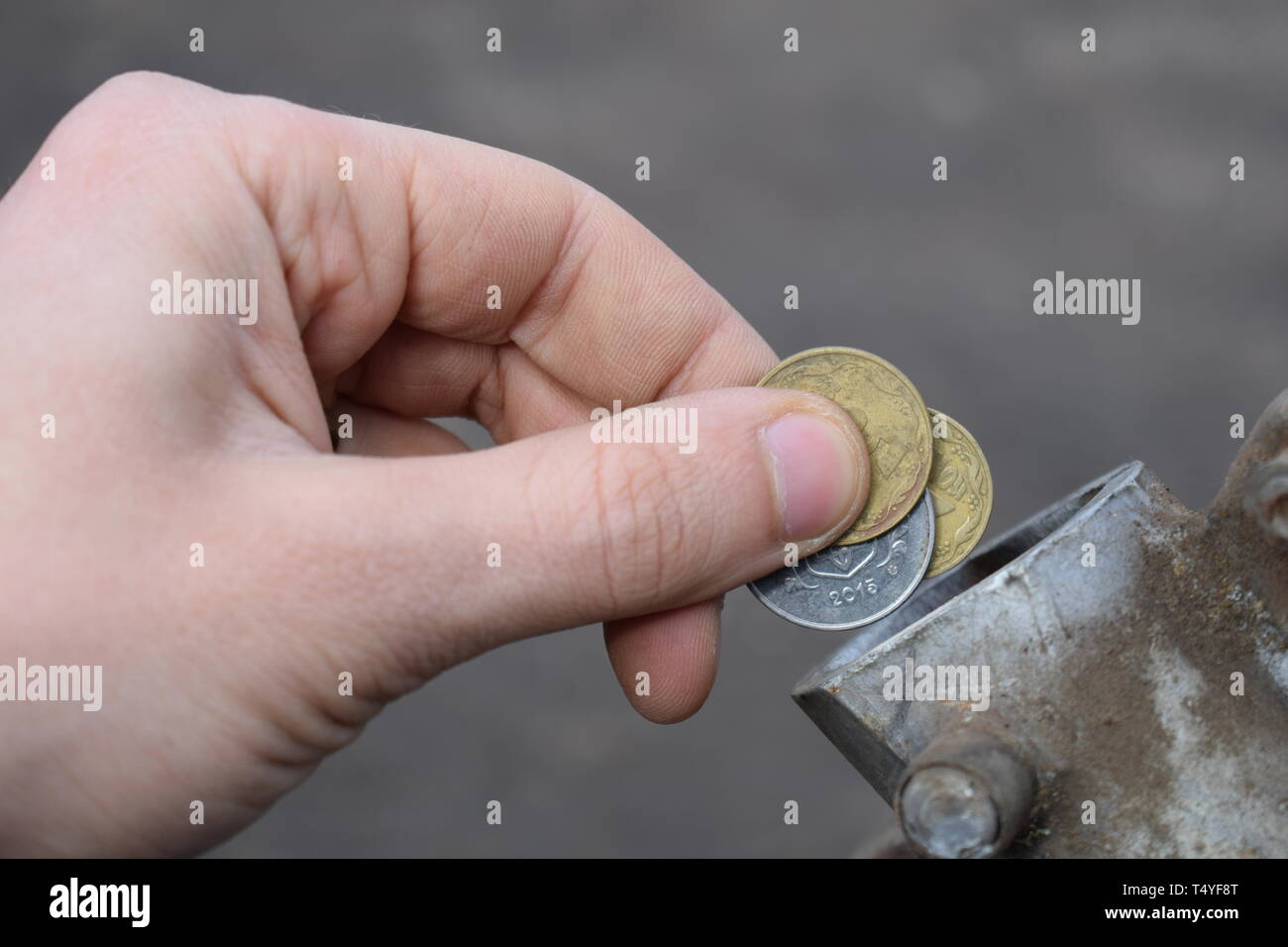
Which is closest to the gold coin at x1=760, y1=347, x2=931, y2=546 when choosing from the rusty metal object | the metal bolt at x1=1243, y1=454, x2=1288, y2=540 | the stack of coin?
the stack of coin

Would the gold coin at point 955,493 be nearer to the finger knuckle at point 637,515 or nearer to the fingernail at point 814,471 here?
the fingernail at point 814,471

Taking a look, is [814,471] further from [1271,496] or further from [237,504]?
[237,504]

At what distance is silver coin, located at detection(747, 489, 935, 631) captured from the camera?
4.96 ft

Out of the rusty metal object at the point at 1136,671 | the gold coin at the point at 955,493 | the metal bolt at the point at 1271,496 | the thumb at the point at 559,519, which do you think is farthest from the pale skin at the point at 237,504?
the metal bolt at the point at 1271,496

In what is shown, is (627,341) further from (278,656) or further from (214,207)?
(278,656)

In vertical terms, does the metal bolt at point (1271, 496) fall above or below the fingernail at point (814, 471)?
below

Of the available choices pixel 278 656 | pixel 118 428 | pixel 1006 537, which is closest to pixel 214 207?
pixel 118 428

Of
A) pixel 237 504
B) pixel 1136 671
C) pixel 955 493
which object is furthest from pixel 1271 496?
pixel 237 504

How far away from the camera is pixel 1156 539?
1.30 m

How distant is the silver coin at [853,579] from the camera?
1.51m

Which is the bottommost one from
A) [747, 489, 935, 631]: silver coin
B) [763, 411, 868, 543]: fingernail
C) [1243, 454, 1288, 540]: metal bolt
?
[747, 489, 935, 631]: silver coin

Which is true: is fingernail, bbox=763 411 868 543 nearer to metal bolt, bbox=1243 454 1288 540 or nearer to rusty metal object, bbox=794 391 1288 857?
rusty metal object, bbox=794 391 1288 857

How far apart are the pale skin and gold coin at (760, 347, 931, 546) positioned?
2.1 inches

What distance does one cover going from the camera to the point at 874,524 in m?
1.50
